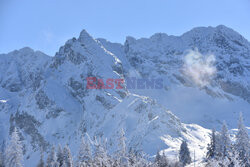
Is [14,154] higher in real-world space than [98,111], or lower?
lower

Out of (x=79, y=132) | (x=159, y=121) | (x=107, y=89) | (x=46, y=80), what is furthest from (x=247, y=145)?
(x=46, y=80)

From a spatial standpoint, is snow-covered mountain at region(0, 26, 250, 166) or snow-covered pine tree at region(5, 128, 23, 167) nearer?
snow-covered pine tree at region(5, 128, 23, 167)

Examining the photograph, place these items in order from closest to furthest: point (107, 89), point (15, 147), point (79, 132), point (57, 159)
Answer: point (15, 147), point (57, 159), point (79, 132), point (107, 89)

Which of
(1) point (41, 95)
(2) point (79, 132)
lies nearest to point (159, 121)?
(2) point (79, 132)

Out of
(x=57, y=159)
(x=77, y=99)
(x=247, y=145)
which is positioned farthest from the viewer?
(x=77, y=99)

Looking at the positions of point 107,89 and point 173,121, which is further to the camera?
point 107,89

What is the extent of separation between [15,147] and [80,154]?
958cm

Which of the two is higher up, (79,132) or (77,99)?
(77,99)

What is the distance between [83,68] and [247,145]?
142m

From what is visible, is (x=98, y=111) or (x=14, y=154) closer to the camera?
(x=14, y=154)

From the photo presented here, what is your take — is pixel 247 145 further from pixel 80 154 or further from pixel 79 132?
pixel 79 132

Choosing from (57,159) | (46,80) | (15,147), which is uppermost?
(46,80)

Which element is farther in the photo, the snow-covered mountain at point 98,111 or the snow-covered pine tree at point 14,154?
the snow-covered mountain at point 98,111

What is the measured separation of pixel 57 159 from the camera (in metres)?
63.6
